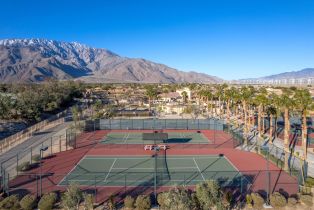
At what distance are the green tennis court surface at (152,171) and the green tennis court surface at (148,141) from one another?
23.4 feet

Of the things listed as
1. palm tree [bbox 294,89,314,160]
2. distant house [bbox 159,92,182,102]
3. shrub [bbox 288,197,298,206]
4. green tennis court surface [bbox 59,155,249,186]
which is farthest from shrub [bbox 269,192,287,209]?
distant house [bbox 159,92,182,102]

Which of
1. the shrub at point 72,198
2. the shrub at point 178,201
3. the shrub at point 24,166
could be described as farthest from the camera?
the shrub at point 24,166

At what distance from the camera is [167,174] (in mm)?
25234

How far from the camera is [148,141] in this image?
38.9 metres

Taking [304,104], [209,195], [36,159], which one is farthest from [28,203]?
[304,104]

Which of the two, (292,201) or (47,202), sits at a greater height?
(47,202)

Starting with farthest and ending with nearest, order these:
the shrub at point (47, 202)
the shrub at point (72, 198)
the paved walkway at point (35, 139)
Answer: the paved walkway at point (35, 139), the shrub at point (47, 202), the shrub at point (72, 198)

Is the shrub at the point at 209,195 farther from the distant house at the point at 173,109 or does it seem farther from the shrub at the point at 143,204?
the distant house at the point at 173,109

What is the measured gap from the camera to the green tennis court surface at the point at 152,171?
919 inches

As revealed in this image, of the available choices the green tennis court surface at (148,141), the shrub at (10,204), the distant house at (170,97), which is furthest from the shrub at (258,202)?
the distant house at (170,97)

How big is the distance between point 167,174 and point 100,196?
682 cm

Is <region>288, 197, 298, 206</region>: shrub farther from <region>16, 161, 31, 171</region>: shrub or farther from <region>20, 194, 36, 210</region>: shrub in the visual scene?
<region>16, 161, 31, 171</region>: shrub

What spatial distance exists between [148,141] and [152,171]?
41.6ft

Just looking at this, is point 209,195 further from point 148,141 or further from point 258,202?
point 148,141
